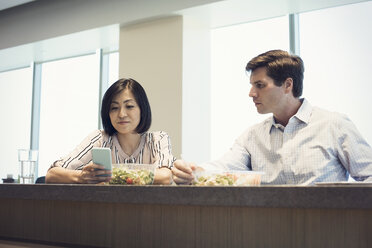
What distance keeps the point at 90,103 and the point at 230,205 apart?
4931 mm

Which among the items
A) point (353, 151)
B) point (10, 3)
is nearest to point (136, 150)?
point (353, 151)

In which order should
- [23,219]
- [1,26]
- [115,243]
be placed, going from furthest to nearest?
[1,26], [23,219], [115,243]

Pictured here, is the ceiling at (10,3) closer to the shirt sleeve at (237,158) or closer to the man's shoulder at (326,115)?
the shirt sleeve at (237,158)

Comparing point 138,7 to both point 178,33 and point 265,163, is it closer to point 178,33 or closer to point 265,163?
point 178,33

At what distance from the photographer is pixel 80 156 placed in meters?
2.26

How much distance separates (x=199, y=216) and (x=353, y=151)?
1.09 metres

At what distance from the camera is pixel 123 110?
2.29 meters

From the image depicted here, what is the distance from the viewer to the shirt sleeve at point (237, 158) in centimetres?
223

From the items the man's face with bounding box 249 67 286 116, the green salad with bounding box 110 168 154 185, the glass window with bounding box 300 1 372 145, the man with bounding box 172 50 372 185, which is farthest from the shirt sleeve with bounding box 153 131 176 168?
the glass window with bounding box 300 1 372 145

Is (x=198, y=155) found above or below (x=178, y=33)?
below

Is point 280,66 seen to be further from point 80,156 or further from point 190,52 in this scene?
point 190,52

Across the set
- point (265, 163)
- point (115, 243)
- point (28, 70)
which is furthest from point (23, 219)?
point (28, 70)

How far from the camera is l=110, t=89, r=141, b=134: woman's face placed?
2.30 meters

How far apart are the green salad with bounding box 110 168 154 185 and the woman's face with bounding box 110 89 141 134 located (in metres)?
0.81
